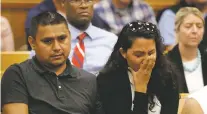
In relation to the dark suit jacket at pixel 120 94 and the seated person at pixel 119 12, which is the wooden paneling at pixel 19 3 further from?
the dark suit jacket at pixel 120 94

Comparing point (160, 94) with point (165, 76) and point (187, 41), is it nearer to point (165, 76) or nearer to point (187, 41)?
point (165, 76)

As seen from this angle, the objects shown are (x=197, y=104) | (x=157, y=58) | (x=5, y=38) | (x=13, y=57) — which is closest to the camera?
(x=197, y=104)

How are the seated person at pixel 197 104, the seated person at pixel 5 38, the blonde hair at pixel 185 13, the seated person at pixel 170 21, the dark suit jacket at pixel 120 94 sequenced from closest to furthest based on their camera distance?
the seated person at pixel 197 104, the dark suit jacket at pixel 120 94, the blonde hair at pixel 185 13, the seated person at pixel 5 38, the seated person at pixel 170 21

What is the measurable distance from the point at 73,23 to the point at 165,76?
634 millimetres

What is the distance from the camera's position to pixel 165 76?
5.95 ft

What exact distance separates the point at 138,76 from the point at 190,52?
33.0 inches

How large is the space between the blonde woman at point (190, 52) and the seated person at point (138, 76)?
2.00 ft

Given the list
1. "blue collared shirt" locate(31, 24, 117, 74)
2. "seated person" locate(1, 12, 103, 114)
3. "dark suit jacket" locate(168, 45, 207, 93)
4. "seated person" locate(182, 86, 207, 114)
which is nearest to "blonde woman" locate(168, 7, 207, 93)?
"dark suit jacket" locate(168, 45, 207, 93)

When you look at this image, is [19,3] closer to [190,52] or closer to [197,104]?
[190,52]

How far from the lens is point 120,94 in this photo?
1.79 m

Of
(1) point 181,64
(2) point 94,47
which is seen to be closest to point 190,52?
(1) point 181,64

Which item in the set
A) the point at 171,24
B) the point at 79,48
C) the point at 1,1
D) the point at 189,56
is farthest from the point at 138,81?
the point at 1,1

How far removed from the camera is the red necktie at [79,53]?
7.24ft

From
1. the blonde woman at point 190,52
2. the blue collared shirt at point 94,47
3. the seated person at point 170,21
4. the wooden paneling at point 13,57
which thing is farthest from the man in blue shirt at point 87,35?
the seated person at point 170,21
